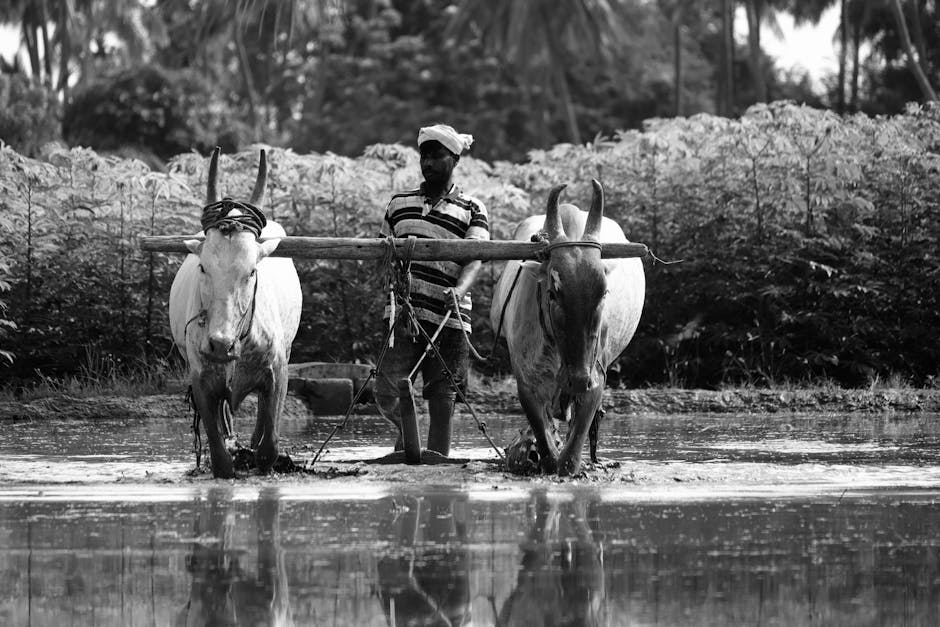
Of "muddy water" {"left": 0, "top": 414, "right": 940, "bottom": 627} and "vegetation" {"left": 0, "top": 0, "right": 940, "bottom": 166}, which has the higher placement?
"vegetation" {"left": 0, "top": 0, "right": 940, "bottom": 166}

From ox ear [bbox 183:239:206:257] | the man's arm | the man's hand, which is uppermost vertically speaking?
ox ear [bbox 183:239:206:257]

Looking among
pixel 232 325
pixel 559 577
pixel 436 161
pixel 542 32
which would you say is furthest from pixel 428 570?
pixel 542 32

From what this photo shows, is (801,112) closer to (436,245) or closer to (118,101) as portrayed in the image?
(436,245)

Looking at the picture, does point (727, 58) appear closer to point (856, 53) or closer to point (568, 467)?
point (856, 53)

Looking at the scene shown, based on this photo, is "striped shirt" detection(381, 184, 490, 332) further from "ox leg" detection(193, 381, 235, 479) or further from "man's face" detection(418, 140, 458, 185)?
"ox leg" detection(193, 381, 235, 479)

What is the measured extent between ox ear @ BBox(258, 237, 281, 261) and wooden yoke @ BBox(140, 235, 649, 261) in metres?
0.14

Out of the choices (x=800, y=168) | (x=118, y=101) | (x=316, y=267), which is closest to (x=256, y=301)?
(x=316, y=267)

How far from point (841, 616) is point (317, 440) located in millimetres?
7171

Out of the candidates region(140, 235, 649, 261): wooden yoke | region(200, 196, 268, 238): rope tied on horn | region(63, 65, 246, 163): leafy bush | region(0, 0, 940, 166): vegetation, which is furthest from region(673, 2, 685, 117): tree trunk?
region(200, 196, 268, 238): rope tied on horn

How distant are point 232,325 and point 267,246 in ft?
2.54

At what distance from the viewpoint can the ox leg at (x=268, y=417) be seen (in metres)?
9.18

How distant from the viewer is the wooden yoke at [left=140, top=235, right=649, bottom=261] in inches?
364

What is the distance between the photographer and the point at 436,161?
9789 millimetres

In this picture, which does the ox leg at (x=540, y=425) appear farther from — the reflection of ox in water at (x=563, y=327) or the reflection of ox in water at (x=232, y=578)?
the reflection of ox in water at (x=232, y=578)
